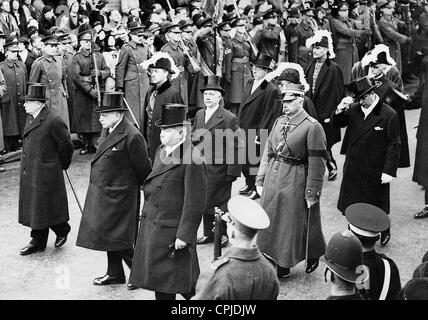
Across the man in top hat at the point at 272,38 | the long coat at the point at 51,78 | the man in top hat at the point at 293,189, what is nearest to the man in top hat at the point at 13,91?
the long coat at the point at 51,78

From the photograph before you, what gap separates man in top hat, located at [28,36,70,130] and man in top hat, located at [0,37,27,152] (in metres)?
0.36

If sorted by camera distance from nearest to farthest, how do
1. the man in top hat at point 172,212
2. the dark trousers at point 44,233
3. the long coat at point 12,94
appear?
the man in top hat at point 172,212 → the dark trousers at point 44,233 → the long coat at point 12,94

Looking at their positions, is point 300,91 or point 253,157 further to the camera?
point 253,157

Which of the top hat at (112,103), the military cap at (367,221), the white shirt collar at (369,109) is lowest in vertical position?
the military cap at (367,221)

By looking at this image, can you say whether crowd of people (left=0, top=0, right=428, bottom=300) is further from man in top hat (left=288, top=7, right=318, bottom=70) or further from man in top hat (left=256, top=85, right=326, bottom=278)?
man in top hat (left=288, top=7, right=318, bottom=70)

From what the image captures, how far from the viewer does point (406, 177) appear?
35.5 ft

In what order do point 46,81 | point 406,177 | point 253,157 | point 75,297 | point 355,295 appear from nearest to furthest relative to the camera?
point 355,295 < point 75,297 < point 253,157 < point 406,177 < point 46,81

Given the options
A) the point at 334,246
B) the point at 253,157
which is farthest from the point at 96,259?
the point at 334,246

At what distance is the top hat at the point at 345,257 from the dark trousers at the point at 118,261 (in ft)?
10.3

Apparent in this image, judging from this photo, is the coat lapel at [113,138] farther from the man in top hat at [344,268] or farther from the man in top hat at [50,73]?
the man in top hat at [50,73]

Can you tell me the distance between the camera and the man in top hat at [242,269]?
161 inches

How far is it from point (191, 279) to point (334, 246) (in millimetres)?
2016

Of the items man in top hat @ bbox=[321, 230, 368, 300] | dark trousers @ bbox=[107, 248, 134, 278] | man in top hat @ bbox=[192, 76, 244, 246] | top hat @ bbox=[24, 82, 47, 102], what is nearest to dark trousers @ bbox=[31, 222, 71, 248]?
dark trousers @ bbox=[107, 248, 134, 278]

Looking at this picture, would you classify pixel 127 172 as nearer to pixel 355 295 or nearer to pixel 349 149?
pixel 349 149
